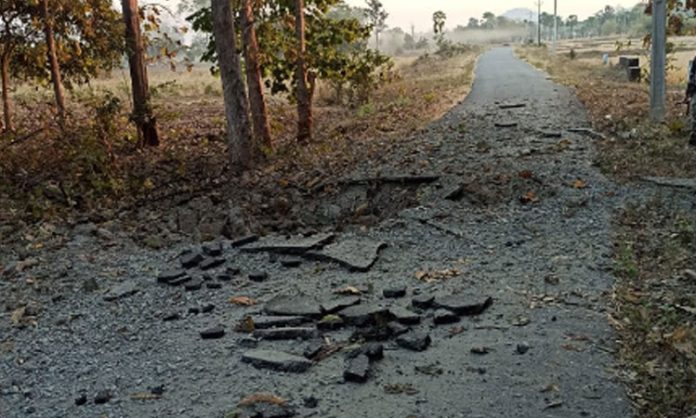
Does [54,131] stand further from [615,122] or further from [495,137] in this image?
[615,122]

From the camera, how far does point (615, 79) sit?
2173cm

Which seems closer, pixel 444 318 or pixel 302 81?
pixel 444 318

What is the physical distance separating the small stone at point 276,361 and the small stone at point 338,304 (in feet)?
2.49

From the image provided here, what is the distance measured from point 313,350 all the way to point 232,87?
23.6ft

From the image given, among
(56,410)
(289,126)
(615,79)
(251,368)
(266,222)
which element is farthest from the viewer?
(615,79)

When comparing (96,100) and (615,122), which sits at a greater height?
(96,100)

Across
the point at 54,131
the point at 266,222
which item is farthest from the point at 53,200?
the point at 266,222

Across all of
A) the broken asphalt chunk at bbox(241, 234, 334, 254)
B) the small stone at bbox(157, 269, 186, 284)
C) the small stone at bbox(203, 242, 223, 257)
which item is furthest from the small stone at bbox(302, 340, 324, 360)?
the small stone at bbox(203, 242, 223, 257)

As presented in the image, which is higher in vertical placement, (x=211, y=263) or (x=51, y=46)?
(x=51, y=46)

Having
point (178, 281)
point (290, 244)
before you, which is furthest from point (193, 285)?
point (290, 244)

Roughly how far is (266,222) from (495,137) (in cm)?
496

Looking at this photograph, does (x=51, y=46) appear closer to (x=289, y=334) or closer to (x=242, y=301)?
(x=242, y=301)

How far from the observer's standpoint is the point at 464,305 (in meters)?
5.18

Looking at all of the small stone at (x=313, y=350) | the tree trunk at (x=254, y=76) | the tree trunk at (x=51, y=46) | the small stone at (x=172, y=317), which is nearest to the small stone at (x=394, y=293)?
the small stone at (x=313, y=350)
